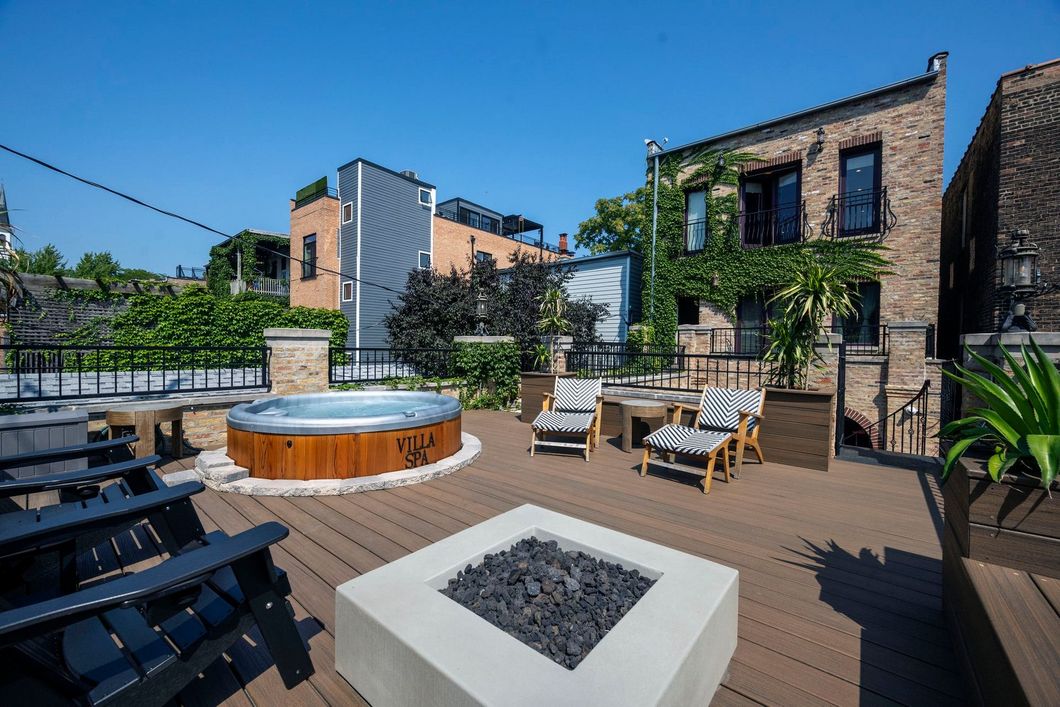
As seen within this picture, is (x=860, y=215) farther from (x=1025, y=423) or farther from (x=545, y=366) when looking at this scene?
(x=1025, y=423)

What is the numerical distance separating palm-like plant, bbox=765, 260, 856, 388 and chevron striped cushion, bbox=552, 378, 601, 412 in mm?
2430

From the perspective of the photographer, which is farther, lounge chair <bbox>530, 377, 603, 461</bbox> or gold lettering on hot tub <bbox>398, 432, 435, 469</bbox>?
lounge chair <bbox>530, 377, 603, 461</bbox>

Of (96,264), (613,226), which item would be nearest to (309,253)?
(613,226)

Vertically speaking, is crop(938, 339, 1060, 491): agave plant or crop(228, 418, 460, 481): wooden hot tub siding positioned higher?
crop(938, 339, 1060, 491): agave plant

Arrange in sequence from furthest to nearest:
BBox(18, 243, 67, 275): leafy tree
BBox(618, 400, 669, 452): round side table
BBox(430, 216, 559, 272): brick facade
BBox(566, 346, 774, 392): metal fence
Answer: BBox(18, 243, 67, 275): leafy tree, BBox(430, 216, 559, 272): brick facade, BBox(566, 346, 774, 392): metal fence, BBox(618, 400, 669, 452): round side table

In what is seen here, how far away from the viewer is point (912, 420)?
10.3 m

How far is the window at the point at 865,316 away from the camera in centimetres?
1190

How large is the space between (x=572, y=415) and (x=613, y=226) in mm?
21102

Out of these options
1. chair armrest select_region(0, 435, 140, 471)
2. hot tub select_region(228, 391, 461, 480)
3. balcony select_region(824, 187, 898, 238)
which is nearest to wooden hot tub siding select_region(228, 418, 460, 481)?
hot tub select_region(228, 391, 461, 480)

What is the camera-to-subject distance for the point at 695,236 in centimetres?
1466

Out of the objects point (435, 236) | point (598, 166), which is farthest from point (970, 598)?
point (435, 236)

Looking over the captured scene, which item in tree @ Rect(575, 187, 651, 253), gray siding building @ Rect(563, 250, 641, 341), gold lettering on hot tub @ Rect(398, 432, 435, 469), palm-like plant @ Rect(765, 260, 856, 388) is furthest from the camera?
tree @ Rect(575, 187, 651, 253)

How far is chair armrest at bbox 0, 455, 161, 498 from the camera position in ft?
7.03

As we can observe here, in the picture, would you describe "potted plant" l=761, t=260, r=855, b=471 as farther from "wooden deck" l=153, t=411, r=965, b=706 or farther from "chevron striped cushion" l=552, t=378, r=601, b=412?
"chevron striped cushion" l=552, t=378, r=601, b=412
